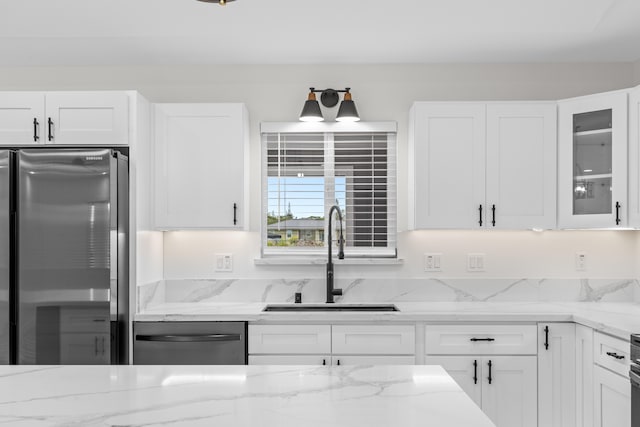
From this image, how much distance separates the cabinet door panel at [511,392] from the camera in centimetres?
292

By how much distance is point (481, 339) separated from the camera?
116 inches

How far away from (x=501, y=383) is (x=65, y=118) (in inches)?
109

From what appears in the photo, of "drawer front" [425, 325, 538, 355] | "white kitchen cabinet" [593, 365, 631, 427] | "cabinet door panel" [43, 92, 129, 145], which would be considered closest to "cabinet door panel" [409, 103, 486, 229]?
"drawer front" [425, 325, 538, 355]

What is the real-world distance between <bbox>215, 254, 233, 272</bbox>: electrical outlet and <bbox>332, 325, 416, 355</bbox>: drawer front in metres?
0.96

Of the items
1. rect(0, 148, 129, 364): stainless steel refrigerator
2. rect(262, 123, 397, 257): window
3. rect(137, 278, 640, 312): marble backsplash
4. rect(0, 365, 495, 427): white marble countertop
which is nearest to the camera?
rect(0, 365, 495, 427): white marble countertop

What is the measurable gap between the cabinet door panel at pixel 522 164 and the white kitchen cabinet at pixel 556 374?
0.64 m

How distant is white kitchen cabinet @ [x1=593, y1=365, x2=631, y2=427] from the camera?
2469mm

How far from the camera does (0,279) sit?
2770mm

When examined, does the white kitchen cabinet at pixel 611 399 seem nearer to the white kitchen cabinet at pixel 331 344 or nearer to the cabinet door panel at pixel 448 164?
the white kitchen cabinet at pixel 331 344

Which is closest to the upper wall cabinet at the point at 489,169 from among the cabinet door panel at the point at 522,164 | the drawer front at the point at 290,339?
the cabinet door panel at the point at 522,164

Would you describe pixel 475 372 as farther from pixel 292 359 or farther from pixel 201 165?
pixel 201 165

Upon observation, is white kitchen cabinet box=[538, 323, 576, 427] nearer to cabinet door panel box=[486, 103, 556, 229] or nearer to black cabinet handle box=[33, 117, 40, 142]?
cabinet door panel box=[486, 103, 556, 229]

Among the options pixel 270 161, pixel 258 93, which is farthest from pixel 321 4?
pixel 270 161

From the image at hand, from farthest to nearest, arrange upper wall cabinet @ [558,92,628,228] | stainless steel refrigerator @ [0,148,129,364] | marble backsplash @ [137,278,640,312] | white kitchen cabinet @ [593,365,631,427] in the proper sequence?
1. marble backsplash @ [137,278,640,312]
2. upper wall cabinet @ [558,92,628,228]
3. stainless steel refrigerator @ [0,148,129,364]
4. white kitchen cabinet @ [593,365,631,427]
